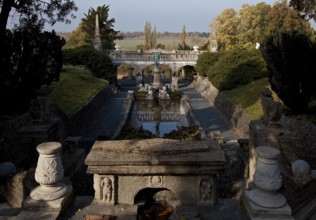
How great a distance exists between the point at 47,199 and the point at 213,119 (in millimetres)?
17029

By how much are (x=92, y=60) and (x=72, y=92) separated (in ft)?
48.9

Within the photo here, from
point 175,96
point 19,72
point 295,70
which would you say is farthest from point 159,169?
point 175,96

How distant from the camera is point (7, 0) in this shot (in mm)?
11336

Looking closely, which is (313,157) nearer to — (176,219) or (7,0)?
(176,219)

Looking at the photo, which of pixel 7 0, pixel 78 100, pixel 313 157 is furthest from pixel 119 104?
pixel 313 157

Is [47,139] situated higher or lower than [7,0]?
lower

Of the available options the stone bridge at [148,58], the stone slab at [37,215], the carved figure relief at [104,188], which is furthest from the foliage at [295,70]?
the stone bridge at [148,58]

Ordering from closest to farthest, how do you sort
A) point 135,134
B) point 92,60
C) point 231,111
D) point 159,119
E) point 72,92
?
1. point 135,134
2. point 159,119
3. point 231,111
4. point 72,92
5. point 92,60

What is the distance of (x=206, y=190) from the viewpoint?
5215 millimetres

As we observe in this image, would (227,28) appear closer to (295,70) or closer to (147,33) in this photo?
(147,33)

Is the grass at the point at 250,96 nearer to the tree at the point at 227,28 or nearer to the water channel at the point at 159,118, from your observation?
the water channel at the point at 159,118

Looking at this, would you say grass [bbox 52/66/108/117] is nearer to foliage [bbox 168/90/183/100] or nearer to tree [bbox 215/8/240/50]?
foliage [bbox 168/90/183/100]

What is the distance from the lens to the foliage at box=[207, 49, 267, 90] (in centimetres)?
2472

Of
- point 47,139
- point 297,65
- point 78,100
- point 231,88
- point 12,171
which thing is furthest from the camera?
point 231,88
